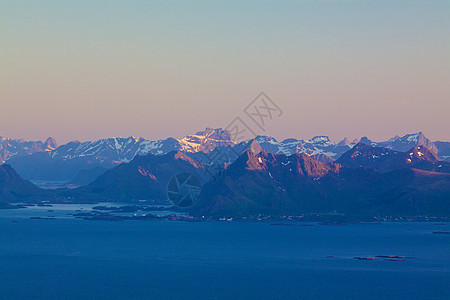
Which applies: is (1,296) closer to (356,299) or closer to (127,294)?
(127,294)

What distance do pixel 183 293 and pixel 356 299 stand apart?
138 ft

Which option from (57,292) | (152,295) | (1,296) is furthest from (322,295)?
(1,296)

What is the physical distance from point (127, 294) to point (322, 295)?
156 feet

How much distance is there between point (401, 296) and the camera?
198m

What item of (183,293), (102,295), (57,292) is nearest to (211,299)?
(183,293)

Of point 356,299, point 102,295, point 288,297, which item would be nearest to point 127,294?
point 102,295

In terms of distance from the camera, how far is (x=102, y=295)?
194 metres

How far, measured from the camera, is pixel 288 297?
196 m

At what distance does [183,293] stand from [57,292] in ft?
101

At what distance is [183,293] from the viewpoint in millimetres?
198625

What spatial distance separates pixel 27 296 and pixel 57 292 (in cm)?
831

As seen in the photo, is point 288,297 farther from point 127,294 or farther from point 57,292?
point 57,292

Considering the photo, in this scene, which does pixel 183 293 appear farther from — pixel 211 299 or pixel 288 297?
pixel 288 297

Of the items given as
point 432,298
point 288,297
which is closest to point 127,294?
point 288,297
